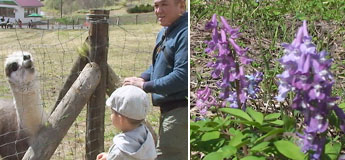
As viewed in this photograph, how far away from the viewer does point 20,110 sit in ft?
12.1

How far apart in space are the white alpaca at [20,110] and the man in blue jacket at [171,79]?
95 centimetres

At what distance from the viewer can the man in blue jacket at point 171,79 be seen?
95.7 inches

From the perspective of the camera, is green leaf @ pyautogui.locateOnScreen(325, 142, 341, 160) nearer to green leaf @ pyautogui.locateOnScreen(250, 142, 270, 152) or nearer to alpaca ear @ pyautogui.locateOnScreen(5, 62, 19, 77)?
green leaf @ pyautogui.locateOnScreen(250, 142, 270, 152)

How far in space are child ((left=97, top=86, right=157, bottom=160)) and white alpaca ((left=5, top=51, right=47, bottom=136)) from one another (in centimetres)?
114

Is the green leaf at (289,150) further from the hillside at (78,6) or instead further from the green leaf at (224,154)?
the hillside at (78,6)

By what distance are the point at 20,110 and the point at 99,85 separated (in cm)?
76

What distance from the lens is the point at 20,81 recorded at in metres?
3.37

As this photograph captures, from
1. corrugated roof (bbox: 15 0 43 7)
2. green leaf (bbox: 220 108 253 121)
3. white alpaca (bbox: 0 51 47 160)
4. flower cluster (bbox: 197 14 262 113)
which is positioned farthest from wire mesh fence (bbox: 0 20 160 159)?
green leaf (bbox: 220 108 253 121)

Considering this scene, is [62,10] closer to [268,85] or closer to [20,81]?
[20,81]

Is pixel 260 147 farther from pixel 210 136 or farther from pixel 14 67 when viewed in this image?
pixel 14 67

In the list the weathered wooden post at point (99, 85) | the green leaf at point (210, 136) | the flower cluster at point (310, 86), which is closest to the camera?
the flower cluster at point (310, 86)

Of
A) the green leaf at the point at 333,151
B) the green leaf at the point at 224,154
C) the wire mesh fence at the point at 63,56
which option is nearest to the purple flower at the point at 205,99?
the green leaf at the point at 224,154

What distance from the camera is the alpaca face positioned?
10.5 ft

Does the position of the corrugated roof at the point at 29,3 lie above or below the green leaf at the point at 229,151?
above
